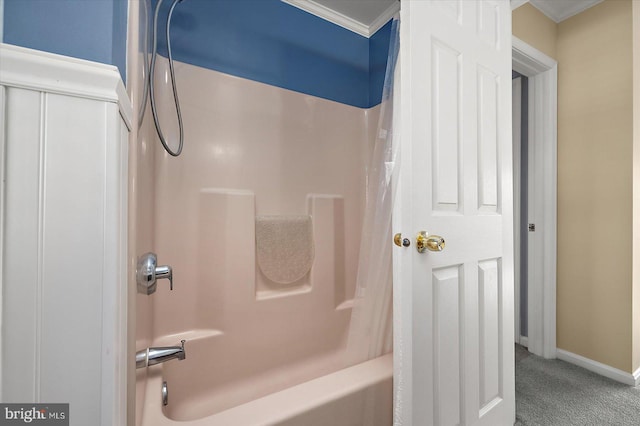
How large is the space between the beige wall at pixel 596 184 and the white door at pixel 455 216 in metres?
0.92

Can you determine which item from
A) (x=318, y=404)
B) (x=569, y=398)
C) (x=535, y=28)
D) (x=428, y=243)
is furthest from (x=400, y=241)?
(x=535, y=28)

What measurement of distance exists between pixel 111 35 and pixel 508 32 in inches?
59.4

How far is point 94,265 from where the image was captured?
43cm

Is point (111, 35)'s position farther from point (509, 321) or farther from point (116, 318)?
point (509, 321)

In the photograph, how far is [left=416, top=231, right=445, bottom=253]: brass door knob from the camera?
883 mm

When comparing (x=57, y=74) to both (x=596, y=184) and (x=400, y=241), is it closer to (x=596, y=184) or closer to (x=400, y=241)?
(x=400, y=241)

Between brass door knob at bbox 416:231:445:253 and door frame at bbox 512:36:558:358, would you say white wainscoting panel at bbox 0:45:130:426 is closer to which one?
brass door knob at bbox 416:231:445:253

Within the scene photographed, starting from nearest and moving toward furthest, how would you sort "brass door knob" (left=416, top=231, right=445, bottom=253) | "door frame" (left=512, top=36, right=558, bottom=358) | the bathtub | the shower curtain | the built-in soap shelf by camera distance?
the bathtub, "brass door knob" (left=416, top=231, right=445, bottom=253), the shower curtain, the built-in soap shelf, "door frame" (left=512, top=36, right=558, bottom=358)

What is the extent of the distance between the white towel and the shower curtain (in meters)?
0.53

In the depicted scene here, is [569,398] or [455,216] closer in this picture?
[455,216]

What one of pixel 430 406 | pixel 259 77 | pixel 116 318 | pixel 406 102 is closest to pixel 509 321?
pixel 430 406

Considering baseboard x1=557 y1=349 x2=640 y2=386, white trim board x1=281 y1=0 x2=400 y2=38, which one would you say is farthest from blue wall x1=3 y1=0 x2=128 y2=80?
baseboard x1=557 y1=349 x2=640 y2=386

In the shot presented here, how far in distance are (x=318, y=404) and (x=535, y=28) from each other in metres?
2.36

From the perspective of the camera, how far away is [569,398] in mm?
1444
